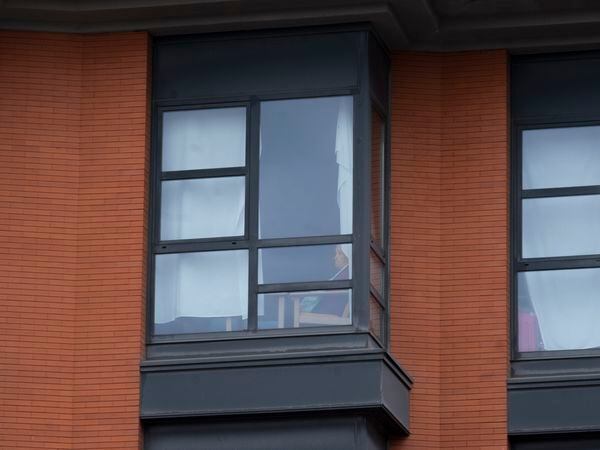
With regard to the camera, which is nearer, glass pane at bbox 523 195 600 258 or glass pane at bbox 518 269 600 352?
glass pane at bbox 518 269 600 352

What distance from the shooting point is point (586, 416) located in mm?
19234

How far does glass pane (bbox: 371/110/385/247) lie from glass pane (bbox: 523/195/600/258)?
5.06 feet

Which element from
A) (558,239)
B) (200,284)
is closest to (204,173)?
(200,284)

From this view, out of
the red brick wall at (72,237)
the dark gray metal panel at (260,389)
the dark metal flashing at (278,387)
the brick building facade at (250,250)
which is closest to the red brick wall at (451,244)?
the brick building facade at (250,250)

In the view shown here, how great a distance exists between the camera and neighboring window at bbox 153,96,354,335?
764 inches

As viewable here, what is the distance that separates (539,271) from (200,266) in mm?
3518

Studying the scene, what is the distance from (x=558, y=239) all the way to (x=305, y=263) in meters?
2.77

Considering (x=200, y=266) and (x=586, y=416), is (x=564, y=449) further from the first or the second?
(x=200, y=266)

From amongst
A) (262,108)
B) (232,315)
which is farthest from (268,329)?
(262,108)

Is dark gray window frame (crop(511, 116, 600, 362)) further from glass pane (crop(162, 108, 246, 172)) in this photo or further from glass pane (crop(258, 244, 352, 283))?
glass pane (crop(162, 108, 246, 172))

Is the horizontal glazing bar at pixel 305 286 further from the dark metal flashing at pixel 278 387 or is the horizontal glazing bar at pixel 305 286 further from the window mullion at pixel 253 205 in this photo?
the dark metal flashing at pixel 278 387

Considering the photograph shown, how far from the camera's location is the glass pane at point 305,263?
19.4 metres

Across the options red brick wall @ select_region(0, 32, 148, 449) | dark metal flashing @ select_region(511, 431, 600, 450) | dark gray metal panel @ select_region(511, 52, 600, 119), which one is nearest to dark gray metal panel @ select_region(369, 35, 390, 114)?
dark gray metal panel @ select_region(511, 52, 600, 119)

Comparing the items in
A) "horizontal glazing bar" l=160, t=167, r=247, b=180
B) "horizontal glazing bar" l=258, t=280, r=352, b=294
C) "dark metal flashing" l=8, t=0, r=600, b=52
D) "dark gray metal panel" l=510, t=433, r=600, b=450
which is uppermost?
"dark metal flashing" l=8, t=0, r=600, b=52
